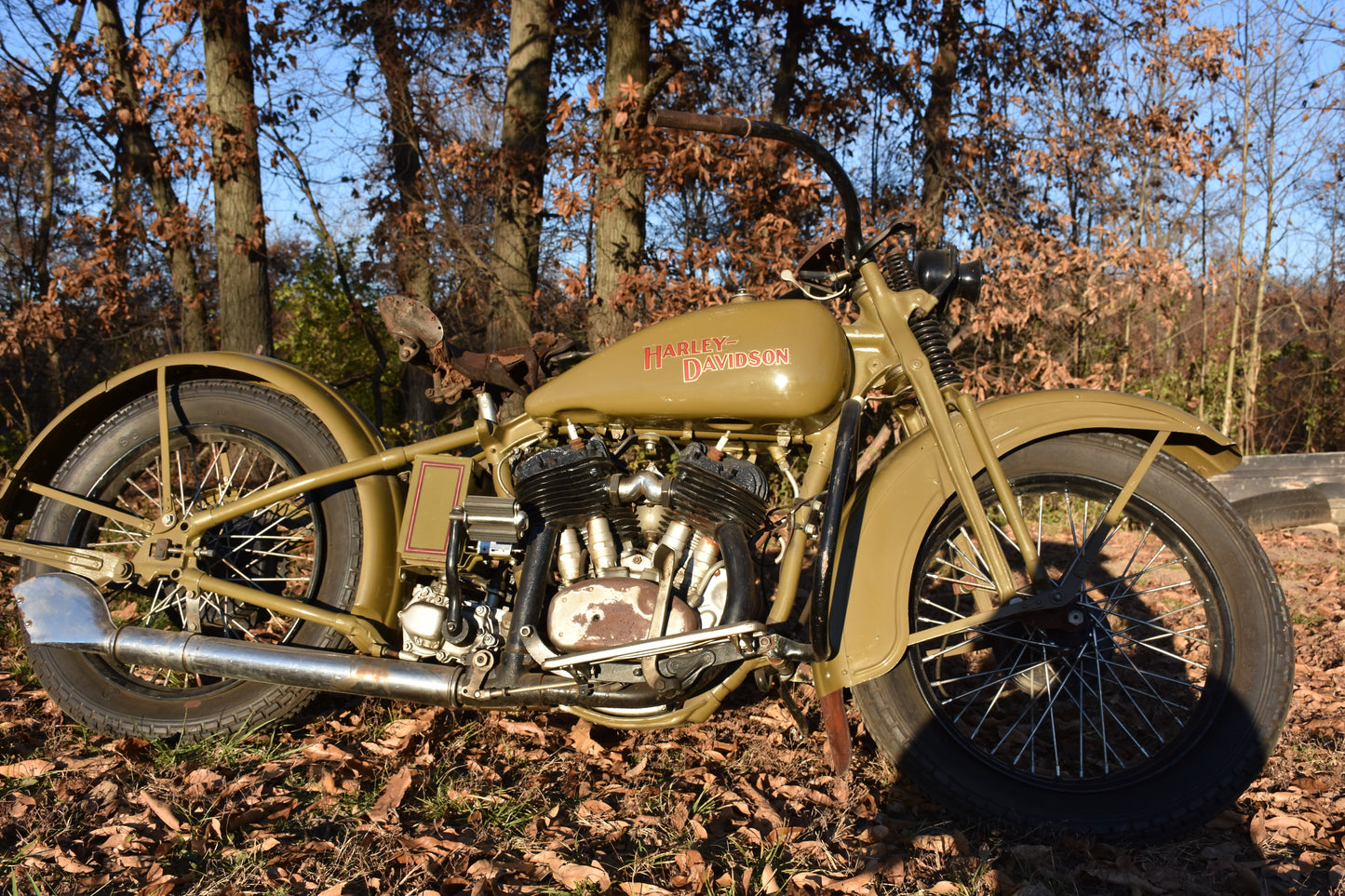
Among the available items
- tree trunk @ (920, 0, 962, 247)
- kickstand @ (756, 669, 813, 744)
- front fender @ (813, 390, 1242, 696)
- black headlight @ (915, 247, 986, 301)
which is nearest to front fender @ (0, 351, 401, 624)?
kickstand @ (756, 669, 813, 744)

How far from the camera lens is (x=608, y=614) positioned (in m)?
2.25

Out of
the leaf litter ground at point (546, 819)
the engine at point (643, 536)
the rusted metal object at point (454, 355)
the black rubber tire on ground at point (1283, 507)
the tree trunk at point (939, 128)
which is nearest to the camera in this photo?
the leaf litter ground at point (546, 819)

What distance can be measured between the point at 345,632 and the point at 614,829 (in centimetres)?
105

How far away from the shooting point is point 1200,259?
7355mm

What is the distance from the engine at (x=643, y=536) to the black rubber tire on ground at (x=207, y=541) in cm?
80

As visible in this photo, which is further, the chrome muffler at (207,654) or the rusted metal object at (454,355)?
the rusted metal object at (454,355)

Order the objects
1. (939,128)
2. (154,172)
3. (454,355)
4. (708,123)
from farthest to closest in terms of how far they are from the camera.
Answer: (154,172), (939,128), (454,355), (708,123)

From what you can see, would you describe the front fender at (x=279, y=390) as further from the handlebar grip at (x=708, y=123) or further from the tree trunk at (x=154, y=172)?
the tree trunk at (x=154, y=172)

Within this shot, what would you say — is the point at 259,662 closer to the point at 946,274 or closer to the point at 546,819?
the point at 546,819

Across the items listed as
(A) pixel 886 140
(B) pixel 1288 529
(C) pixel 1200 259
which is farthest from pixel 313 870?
(C) pixel 1200 259

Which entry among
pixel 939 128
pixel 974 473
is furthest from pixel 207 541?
pixel 939 128

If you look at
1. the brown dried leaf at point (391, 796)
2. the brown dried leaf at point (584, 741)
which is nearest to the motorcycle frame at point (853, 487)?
the brown dried leaf at point (584, 741)

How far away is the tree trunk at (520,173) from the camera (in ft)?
18.2

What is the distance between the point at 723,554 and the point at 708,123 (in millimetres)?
1185
